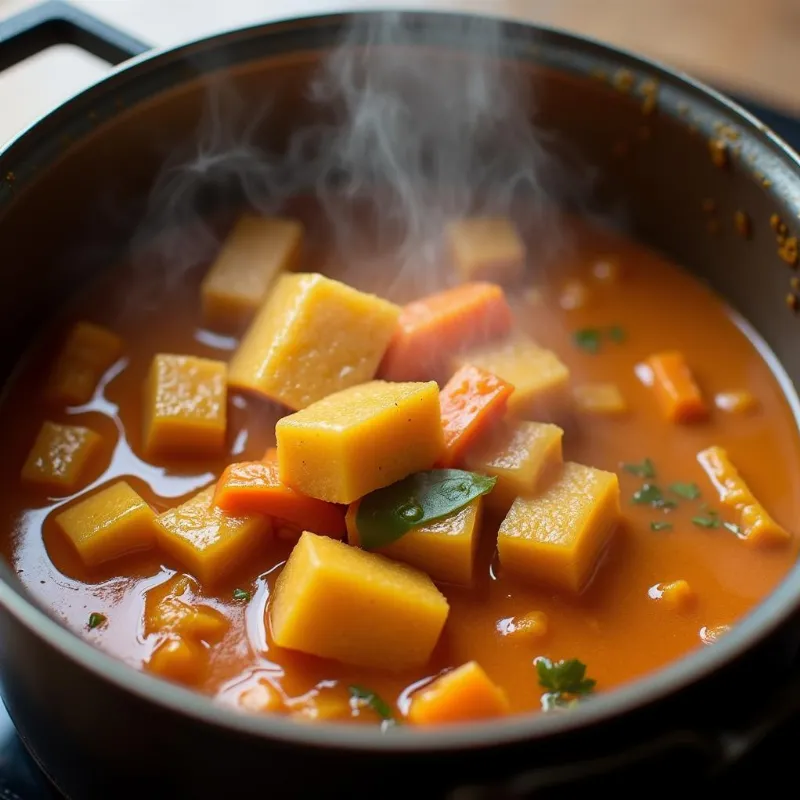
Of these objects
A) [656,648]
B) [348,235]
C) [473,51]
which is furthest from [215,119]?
[656,648]

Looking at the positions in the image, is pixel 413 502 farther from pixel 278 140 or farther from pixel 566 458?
pixel 278 140

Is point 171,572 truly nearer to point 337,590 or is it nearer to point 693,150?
point 337,590

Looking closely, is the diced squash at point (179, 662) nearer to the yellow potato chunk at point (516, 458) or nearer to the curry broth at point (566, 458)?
the curry broth at point (566, 458)

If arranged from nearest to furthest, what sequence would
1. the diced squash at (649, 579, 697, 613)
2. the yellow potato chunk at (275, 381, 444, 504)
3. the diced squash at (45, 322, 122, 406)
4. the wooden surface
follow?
the yellow potato chunk at (275, 381, 444, 504)
the diced squash at (649, 579, 697, 613)
the diced squash at (45, 322, 122, 406)
the wooden surface

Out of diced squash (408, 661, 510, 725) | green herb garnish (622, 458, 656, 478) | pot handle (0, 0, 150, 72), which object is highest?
pot handle (0, 0, 150, 72)

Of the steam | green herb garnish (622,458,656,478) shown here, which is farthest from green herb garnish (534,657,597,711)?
the steam

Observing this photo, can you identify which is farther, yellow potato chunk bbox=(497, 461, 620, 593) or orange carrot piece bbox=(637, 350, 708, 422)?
orange carrot piece bbox=(637, 350, 708, 422)

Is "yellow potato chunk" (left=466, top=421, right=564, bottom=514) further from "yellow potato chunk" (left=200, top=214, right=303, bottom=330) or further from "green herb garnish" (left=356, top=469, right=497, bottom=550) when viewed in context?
"yellow potato chunk" (left=200, top=214, right=303, bottom=330)
